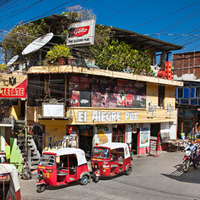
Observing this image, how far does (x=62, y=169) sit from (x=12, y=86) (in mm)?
6724

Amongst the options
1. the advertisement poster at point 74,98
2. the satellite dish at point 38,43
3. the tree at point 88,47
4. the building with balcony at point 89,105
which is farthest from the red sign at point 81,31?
the advertisement poster at point 74,98

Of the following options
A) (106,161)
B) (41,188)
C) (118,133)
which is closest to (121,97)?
(118,133)

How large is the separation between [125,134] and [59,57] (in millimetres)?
8861

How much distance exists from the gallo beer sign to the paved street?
18.8ft

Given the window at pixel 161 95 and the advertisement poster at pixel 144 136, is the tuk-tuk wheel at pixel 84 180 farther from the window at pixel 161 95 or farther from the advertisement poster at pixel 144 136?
the window at pixel 161 95

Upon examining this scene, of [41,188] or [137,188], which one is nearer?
[41,188]

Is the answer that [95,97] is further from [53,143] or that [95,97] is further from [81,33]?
[81,33]

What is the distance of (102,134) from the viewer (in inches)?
720

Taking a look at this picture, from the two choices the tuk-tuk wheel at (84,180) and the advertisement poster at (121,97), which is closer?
the tuk-tuk wheel at (84,180)

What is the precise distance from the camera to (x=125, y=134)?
20109mm

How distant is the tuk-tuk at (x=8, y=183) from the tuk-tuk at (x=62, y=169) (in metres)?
3.68

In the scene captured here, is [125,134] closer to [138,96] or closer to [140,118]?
[140,118]

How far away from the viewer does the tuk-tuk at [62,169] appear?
11297 millimetres

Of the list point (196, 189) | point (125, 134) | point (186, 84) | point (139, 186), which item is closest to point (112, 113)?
point (125, 134)
